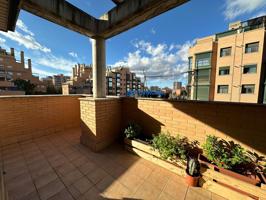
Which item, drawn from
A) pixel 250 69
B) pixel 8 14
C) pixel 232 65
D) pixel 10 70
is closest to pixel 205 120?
pixel 8 14

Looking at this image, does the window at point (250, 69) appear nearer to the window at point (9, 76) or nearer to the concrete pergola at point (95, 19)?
the concrete pergola at point (95, 19)

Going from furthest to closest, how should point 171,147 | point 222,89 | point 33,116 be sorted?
point 222,89
point 33,116
point 171,147

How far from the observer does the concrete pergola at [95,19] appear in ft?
6.20

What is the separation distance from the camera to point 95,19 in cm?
297

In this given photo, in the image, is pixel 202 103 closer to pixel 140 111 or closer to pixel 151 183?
pixel 140 111

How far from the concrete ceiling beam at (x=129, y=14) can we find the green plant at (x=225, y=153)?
258 cm

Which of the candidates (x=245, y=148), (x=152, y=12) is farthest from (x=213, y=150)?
(x=152, y=12)

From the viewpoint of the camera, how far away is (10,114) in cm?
317

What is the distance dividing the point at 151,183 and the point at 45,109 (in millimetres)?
4076

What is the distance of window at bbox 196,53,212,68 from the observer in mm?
15898

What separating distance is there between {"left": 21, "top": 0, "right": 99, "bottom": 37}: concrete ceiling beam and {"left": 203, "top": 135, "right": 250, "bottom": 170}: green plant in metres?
3.78

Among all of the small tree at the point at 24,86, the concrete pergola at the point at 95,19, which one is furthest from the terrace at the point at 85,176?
the small tree at the point at 24,86

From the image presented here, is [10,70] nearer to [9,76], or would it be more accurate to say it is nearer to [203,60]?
[9,76]

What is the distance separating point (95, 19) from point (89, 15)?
182 mm
